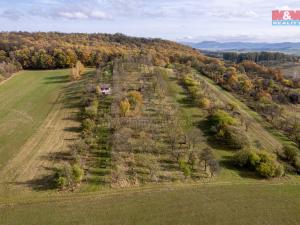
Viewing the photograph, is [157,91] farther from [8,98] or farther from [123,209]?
[123,209]

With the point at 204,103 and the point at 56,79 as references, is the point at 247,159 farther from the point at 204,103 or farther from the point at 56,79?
the point at 56,79

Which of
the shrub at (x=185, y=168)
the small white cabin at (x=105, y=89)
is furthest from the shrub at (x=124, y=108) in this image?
the shrub at (x=185, y=168)

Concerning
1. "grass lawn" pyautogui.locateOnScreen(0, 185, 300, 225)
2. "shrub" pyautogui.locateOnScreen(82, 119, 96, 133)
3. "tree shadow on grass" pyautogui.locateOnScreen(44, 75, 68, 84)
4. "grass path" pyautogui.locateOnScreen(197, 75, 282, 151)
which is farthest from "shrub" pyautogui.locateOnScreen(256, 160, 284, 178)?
"tree shadow on grass" pyautogui.locateOnScreen(44, 75, 68, 84)

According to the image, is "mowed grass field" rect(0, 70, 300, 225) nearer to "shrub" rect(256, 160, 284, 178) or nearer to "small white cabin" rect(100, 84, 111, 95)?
"shrub" rect(256, 160, 284, 178)

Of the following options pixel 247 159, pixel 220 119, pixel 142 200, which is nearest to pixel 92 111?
pixel 220 119

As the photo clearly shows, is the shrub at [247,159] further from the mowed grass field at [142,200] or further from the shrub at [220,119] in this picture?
the shrub at [220,119]

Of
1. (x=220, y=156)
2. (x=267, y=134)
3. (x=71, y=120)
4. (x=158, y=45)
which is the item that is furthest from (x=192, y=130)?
(x=158, y=45)
